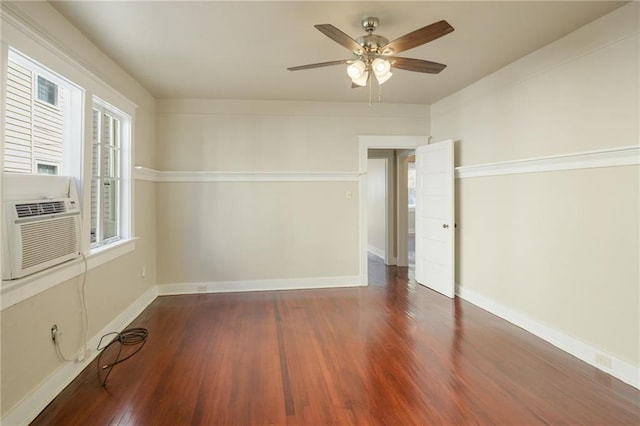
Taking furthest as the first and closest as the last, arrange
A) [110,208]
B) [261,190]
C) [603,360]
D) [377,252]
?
[377,252]
[261,190]
[110,208]
[603,360]

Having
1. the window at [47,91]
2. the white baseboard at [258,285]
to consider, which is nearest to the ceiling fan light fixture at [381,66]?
the window at [47,91]

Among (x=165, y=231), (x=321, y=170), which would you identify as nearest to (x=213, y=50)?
(x=321, y=170)

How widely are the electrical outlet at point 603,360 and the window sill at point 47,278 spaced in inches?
156

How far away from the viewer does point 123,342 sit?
121 inches

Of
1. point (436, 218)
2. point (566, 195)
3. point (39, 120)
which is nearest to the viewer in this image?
point (39, 120)

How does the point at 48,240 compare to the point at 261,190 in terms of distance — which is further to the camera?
the point at 261,190

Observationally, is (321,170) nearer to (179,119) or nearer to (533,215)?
(179,119)

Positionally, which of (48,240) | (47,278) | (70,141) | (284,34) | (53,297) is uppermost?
(284,34)

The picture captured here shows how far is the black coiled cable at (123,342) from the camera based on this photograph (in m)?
2.58

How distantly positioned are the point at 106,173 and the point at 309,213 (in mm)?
2493

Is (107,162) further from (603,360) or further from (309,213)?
(603,360)

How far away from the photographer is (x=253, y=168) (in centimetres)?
468

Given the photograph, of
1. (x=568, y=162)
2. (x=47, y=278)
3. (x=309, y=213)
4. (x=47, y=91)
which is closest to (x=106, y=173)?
(x=47, y=91)

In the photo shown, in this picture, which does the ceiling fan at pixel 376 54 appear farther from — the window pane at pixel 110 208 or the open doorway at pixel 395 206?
the open doorway at pixel 395 206
